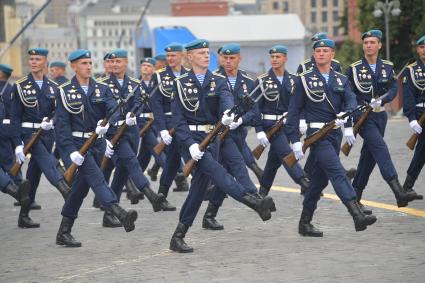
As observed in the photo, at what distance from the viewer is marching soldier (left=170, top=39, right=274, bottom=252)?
460 inches

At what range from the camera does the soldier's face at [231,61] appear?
14.5 meters

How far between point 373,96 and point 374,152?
0.70 m

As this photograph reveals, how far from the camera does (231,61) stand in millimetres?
14609

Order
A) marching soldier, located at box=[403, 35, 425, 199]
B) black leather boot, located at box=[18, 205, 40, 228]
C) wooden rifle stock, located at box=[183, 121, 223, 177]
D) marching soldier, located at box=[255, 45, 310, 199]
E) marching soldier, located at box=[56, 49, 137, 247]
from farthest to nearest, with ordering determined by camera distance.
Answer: marching soldier, located at box=[255, 45, 310, 199] < marching soldier, located at box=[403, 35, 425, 199] < black leather boot, located at box=[18, 205, 40, 228] < marching soldier, located at box=[56, 49, 137, 247] < wooden rifle stock, located at box=[183, 121, 223, 177]

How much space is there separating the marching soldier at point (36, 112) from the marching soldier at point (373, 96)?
3568mm

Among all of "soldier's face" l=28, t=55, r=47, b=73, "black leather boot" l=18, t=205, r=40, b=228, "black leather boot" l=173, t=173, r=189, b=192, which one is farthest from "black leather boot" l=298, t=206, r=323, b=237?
"black leather boot" l=173, t=173, r=189, b=192

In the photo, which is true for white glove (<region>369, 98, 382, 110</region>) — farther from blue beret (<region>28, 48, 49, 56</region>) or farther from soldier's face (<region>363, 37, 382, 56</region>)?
blue beret (<region>28, 48, 49, 56</region>)

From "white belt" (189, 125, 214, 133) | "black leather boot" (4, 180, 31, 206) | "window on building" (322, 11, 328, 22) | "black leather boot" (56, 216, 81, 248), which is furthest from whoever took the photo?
"window on building" (322, 11, 328, 22)

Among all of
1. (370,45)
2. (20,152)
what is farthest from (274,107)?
(20,152)

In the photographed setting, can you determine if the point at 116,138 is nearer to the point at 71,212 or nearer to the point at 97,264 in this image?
the point at 71,212

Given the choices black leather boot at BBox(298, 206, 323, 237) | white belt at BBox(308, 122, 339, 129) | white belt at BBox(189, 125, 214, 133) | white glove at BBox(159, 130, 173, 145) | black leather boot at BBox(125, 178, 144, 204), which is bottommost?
black leather boot at BBox(125, 178, 144, 204)

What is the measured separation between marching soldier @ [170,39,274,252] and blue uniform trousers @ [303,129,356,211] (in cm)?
89

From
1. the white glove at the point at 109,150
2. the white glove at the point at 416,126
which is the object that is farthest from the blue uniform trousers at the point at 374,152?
the white glove at the point at 109,150

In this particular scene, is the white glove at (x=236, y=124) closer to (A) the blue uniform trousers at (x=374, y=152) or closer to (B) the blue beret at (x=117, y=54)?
(A) the blue uniform trousers at (x=374, y=152)
